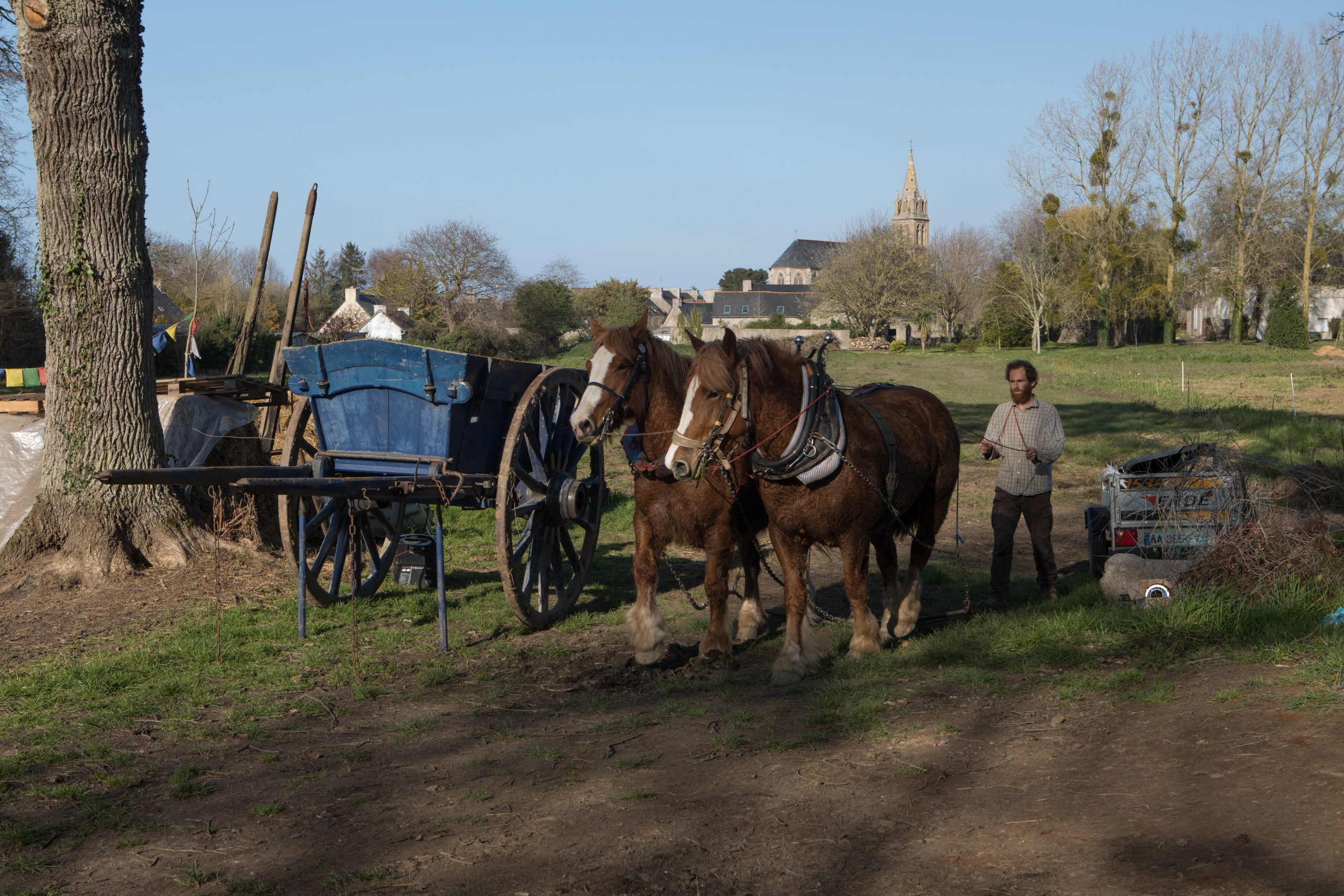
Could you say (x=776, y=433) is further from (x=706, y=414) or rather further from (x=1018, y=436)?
(x=1018, y=436)

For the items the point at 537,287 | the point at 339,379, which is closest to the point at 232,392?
the point at 339,379

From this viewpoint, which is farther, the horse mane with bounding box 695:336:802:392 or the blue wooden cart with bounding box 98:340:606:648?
the blue wooden cart with bounding box 98:340:606:648

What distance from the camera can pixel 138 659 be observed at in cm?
657

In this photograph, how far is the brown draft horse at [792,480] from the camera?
569cm

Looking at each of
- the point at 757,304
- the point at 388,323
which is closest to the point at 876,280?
the point at 388,323

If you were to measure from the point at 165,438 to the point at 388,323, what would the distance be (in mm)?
58683

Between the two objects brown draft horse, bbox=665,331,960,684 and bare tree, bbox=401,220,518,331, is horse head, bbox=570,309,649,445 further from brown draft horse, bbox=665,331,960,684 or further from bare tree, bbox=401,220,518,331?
bare tree, bbox=401,220,518,331

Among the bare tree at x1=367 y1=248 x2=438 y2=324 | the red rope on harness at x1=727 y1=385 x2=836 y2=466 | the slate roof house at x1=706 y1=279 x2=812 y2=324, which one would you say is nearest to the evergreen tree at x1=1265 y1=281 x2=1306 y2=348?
the bare tree at x1=367 y1=248 x2=438 y2=324

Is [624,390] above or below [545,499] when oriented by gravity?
above

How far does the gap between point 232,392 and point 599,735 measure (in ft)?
20.7

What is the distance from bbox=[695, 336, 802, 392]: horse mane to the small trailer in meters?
3.15

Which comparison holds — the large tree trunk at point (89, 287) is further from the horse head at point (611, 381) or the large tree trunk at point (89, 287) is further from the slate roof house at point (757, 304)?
the slate roof house at point (757, 304)

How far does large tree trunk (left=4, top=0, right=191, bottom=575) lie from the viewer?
824 centimetres

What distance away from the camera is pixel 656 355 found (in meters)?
6.55
